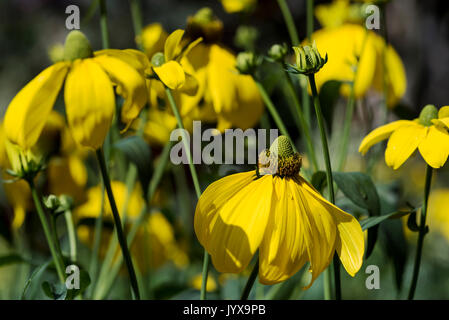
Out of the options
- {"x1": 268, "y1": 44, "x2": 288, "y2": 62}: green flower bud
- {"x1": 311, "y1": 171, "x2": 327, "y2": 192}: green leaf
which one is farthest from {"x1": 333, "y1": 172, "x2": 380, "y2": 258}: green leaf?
{"x1": 268, "y1": 44, "x2": 288, "y2": 62}: green flower bud


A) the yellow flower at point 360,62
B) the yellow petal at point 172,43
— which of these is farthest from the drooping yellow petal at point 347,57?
the yellow petal at point 172,43

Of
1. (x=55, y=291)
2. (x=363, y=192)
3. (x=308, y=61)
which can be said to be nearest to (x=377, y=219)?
(x=363, y=192)

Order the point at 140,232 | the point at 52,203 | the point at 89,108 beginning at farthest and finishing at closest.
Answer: the point at 140,232, the point at 52,203, the point at 89,108

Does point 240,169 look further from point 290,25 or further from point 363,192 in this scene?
point 290,25

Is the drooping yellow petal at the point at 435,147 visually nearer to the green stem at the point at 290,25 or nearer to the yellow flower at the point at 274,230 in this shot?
the yellow flower at the point at 274,230

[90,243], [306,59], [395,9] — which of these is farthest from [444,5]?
[306,59]

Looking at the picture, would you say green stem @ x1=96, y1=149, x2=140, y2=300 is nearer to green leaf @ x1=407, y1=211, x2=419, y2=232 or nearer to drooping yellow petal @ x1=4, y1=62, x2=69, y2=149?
drooping yellow petal @ x1=4, y1=62, x2=69, y2=149
